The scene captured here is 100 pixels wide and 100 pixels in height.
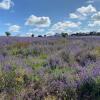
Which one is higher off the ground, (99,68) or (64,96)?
(99,68)

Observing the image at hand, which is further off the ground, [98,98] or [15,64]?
[15,64]

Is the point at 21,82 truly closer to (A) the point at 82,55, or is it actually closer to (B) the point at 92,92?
(B) the point at 92,92

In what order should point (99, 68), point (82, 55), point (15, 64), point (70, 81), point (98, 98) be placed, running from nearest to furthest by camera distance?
point (98, 98)
point (70, 81)
point (99, 68)
point (15, 64)
point (82, 55)

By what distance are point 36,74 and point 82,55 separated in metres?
3.22

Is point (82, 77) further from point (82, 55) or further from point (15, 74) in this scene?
point (82, 55)

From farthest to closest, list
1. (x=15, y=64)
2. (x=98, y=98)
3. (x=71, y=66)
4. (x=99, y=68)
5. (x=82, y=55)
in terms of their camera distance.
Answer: (x=82, y=55) < (x=71, y=66) < (x=15, y=64) < (x=99, y=68) < (x=98, y=98)

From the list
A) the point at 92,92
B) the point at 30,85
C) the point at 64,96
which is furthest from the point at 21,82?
the point at 92,92

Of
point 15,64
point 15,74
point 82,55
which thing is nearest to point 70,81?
point 15,74

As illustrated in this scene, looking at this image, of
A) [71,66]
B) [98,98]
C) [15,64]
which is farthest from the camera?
[71,66]

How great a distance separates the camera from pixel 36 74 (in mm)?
6480

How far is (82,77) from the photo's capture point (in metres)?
5.97

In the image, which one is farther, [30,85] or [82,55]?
[82,55]

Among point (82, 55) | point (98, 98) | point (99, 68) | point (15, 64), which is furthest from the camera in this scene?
point (82, 55)

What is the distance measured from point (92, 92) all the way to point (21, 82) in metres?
1.48
